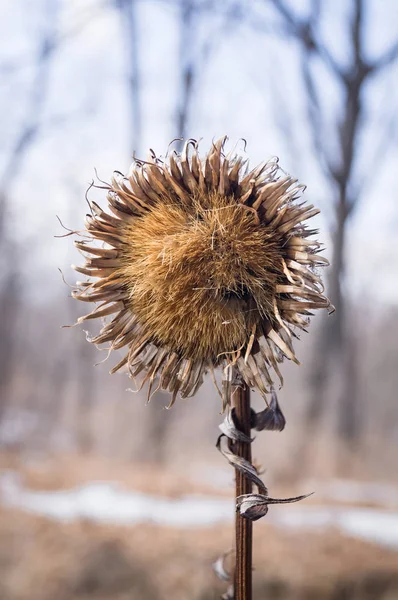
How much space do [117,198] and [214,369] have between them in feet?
0.53

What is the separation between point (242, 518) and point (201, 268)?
204 millimetres

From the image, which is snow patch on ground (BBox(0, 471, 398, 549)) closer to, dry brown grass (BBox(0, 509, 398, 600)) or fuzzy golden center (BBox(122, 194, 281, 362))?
dry brown grass (BBox(0, 509, 398, 600))

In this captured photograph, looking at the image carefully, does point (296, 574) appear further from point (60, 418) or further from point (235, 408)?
point (60, 418)

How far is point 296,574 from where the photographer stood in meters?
1.71

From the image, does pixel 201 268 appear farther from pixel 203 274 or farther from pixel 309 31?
pixel 309 31

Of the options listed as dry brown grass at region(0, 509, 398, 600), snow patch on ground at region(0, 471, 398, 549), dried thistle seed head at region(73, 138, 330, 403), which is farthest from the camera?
snow patch on ground at region(0, 471, 398, 549)

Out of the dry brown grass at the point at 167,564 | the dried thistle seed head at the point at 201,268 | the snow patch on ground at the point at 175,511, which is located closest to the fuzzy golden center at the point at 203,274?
the dried thistle seed head at the point at 201,268

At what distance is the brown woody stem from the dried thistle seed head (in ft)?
0.08

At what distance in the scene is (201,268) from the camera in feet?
1.42

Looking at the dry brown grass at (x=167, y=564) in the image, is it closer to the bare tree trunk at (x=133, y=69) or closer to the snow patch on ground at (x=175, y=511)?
the snow patch on ground at (x=175, y=511)

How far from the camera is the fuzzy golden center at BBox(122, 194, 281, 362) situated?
0.42 metres

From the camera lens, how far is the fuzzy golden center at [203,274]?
0.42m

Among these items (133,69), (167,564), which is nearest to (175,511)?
(167,564)

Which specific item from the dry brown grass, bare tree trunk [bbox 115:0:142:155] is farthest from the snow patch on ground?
bare tree trunk [bbox 115:0:142:155]
